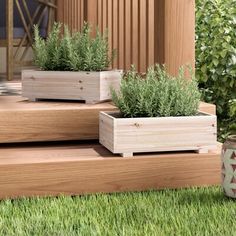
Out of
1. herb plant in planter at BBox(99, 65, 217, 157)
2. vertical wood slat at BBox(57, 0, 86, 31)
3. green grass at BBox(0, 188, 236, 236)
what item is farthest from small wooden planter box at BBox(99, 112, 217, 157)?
vertical wood slat at BBox(57, 0, 86, 31)

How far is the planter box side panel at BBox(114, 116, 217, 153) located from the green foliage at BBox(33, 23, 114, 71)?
24.7 inches

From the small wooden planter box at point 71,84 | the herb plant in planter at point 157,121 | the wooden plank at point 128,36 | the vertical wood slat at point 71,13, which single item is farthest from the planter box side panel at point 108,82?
the vertical wood slat at point 71,13

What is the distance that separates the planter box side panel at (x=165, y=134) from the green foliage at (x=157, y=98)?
0.24ft

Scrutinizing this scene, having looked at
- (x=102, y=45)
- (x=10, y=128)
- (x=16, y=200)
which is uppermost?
(x=102, y=45)

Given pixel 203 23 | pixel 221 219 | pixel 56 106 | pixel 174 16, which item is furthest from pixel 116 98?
pixel 203 23

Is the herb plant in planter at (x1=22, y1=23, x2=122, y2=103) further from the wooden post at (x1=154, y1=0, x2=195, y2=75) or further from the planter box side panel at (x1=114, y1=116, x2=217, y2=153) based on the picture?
the planter box side panel at (x1=114, y1=116, x2=217, y2=153)

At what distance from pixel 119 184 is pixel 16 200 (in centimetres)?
44

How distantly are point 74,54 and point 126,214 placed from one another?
1.13 m

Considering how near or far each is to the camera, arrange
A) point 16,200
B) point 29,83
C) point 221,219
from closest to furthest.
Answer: point 221,219, point 16,200, point 29,83

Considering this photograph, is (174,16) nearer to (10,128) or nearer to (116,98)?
(116,98)

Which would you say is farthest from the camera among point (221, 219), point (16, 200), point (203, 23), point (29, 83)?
point (203, 23)

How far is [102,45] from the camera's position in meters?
3.40

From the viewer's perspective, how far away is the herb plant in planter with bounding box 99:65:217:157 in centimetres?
284

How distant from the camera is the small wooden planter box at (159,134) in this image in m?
2.83
